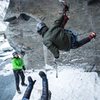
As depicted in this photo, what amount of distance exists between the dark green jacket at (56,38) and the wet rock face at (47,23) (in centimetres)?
247

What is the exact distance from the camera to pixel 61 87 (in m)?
10.2

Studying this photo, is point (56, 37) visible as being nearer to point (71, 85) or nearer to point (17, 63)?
point (71, 85)

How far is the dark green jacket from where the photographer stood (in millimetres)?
7438

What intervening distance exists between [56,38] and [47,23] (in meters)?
3.00

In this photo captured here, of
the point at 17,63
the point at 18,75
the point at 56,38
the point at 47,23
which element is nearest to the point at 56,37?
the point at 56,38

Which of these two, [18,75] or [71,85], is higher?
[18,75]

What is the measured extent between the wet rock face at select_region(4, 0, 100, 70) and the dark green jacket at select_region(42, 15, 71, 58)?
2474 mm

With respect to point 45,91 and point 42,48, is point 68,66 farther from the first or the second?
point 45,91

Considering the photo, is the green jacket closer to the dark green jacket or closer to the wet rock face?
the wet rock face

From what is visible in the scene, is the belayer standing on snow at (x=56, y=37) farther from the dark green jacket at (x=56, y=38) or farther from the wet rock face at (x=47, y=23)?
the wet rock face at (x=47, y=23)

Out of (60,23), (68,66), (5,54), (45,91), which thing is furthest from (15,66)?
(5,54)

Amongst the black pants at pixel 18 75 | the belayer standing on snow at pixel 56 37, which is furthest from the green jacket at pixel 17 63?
the belayer standing on snow at pixel 56 37

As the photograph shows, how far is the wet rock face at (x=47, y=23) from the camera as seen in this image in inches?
400

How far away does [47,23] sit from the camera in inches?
409
